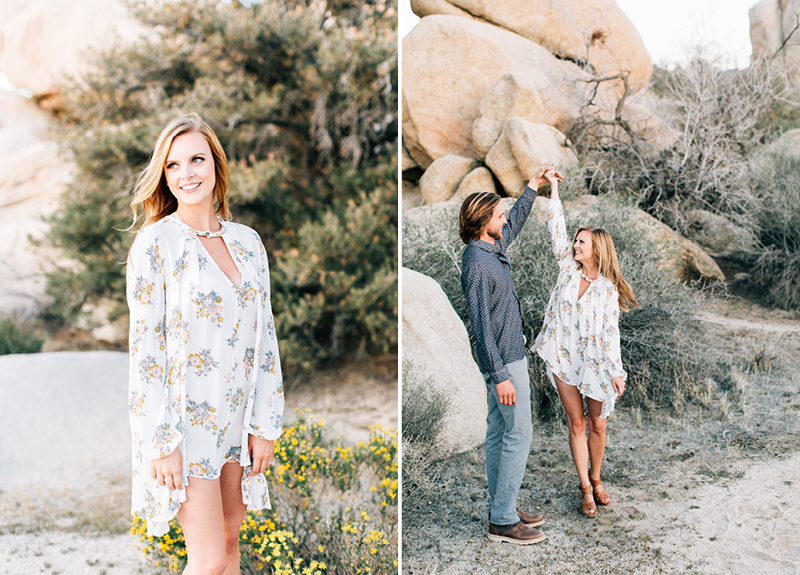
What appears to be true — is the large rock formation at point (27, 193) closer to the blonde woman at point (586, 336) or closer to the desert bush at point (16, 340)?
the desert bush at point (16, 340)

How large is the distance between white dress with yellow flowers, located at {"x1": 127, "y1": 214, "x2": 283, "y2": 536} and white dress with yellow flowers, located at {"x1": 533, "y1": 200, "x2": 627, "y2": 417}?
1.22m

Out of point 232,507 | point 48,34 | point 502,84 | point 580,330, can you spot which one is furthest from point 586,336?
point 48,34

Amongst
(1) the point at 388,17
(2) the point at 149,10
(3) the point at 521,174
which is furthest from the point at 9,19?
(3) the point at 521,174

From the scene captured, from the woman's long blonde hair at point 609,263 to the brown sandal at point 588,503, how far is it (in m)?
0.77

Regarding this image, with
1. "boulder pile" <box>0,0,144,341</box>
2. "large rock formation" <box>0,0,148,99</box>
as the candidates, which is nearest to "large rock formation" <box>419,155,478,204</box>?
"boulder pile" <box>0,0,144,341</box>

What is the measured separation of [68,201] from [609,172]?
620cm

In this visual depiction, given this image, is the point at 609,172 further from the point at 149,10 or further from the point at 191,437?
the point at 149,10

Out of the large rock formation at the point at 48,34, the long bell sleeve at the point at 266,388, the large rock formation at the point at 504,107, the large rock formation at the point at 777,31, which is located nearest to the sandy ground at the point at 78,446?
the long bell sleeve at the point at 266,388

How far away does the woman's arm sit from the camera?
1720mm

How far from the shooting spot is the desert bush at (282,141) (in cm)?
608

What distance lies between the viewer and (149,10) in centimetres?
634

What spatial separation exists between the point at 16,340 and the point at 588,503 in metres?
7.03

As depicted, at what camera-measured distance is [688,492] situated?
7.66 feet

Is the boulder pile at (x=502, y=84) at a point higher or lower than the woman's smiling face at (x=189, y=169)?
higher
